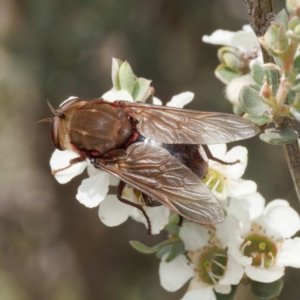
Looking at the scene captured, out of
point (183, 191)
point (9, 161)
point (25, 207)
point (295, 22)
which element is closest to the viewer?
point (295, 22)

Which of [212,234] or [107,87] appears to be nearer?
[212,234]

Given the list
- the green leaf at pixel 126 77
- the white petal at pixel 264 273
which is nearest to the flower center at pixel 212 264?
the white petal at pixel 264 273

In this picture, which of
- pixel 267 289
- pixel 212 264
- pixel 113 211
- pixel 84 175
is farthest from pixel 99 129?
pixel 84 175

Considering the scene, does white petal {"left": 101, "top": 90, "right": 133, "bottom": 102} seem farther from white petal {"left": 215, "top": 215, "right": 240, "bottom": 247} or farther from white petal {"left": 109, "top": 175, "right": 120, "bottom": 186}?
white petal {"left": 215, "top": 215, "right": 240, "bottom": 247}

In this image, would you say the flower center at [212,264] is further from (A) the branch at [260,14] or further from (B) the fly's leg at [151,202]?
(A) the branch at [260,14]

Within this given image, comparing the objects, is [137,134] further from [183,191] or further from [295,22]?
[295,22]

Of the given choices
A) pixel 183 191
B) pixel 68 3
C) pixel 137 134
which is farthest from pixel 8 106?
pixel 183 191

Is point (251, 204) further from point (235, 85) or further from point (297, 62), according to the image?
point (297, 62)
